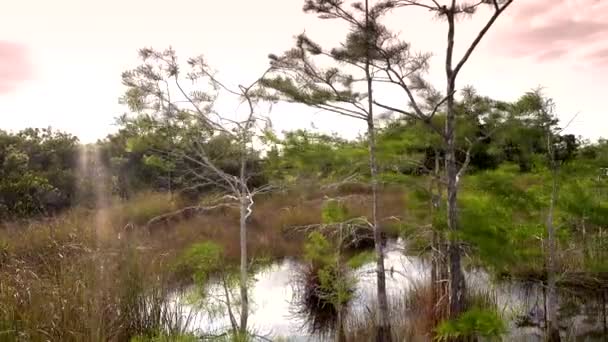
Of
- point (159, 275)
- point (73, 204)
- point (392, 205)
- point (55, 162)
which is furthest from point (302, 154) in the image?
point (55, 162)

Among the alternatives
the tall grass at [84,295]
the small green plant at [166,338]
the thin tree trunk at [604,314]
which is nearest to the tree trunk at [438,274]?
the thin tree trunk at [604,314]

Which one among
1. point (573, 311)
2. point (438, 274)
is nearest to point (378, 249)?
point (438, 274)

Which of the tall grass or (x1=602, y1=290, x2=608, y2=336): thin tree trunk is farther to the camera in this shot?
(x1=602, y1=290, x2=608, y2=336): thin tree trunk

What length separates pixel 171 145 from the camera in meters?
7.42

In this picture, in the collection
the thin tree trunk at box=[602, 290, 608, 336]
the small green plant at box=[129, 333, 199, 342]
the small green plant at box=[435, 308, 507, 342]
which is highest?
the small green plant at box=[435, 308, 507, 342]

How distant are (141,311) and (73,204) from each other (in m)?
11.8

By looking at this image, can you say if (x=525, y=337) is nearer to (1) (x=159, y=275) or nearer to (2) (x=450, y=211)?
(2) (x=450, y=211)

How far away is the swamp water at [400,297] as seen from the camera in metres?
7.56

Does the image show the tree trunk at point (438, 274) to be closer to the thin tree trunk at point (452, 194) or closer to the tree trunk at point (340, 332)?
the thin tree trunk at point (452, 194)

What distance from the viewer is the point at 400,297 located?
8531 mm

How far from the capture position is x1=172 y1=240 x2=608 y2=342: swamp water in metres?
7.56

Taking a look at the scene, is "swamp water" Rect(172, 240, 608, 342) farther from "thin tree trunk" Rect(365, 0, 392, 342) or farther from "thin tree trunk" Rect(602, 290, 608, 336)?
"thin tree trunk" Rect(365, 0, 392, 342)

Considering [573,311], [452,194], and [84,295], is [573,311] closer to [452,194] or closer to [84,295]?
[452,194]

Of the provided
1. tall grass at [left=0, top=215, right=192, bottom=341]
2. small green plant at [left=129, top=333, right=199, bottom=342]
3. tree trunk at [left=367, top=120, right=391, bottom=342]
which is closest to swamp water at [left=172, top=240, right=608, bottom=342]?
tree trunk at [left=367, top=120, right=391, bottom=342]
